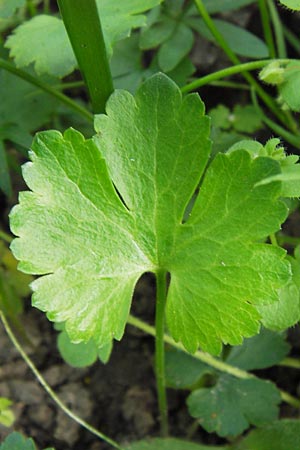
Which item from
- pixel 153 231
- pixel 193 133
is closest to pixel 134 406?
pixel 153 231

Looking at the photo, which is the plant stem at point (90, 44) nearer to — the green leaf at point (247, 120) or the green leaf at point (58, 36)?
the green leaf at point (58, 36)

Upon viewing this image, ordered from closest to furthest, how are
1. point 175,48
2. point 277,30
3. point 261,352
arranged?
point 261,352 → point 175,48 → point 277,30

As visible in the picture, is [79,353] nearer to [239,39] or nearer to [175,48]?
[175,48]

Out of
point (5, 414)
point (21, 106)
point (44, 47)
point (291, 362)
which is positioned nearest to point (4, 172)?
point (21, 106)

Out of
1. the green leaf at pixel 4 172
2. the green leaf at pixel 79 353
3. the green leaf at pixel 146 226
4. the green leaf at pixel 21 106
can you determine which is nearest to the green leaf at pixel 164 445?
the green leaf at pixel 79 353

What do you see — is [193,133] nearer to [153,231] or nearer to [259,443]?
[153,231]

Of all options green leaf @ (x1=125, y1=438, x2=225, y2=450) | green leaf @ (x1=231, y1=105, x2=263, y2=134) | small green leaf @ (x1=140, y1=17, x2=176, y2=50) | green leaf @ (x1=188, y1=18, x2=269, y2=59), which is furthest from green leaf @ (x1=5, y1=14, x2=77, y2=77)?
green leaf @ (x1=125, y1=438, x2=225, y2=450)
